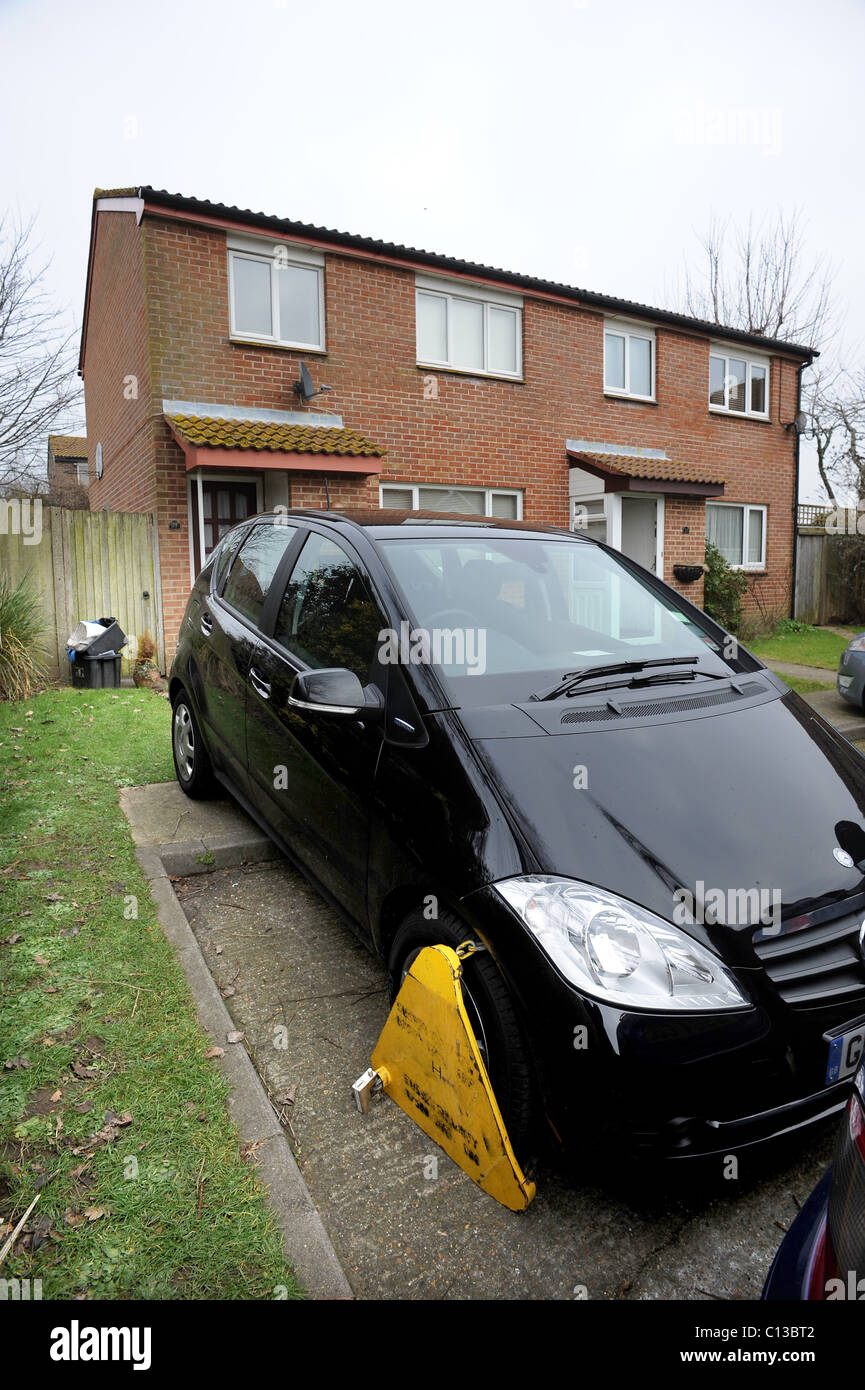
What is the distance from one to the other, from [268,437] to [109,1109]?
9.14 metres

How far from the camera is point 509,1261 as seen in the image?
195cm

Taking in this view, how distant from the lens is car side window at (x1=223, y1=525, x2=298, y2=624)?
3.86m

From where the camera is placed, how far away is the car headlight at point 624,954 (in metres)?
1.85

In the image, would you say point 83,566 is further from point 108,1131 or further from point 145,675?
point 108,1131

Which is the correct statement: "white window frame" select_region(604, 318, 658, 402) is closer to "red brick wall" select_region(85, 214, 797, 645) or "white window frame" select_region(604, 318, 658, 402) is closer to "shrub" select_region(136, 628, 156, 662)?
"red brick wall" select_region(85, 214, 797, 645)

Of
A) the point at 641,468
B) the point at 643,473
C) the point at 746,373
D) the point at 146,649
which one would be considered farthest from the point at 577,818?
the point at 746,373

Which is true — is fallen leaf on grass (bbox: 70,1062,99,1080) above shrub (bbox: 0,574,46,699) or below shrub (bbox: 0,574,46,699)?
below

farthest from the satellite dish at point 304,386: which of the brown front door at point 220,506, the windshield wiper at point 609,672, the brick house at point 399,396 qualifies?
the windshield wiper at point 609,672

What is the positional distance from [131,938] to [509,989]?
1.96 metres

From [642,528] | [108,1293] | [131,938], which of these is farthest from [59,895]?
[642,528]

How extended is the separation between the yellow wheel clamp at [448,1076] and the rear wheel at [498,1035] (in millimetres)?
43

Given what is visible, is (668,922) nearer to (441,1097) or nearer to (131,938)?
(441,1097)

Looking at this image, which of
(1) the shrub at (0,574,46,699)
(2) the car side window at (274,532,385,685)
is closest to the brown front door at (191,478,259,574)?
(1) the shrub at (0,574,46,699)

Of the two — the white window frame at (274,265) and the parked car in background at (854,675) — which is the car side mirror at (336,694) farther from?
the white window frame at (274,265)
